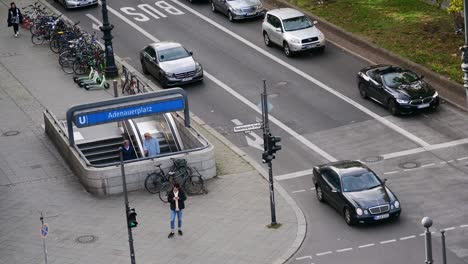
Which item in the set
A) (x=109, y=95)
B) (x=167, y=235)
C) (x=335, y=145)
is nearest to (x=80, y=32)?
(x=109, y=95)

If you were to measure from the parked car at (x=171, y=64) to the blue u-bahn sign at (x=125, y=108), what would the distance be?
914 centimetres

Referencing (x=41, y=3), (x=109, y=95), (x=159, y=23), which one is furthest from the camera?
(x=41, y=3)

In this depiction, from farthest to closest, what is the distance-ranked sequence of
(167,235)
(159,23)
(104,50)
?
1. (159,23)
2. (104,50)
3. (167,235)

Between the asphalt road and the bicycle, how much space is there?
11.7 feet

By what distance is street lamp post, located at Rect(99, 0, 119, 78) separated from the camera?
51969 millimetres

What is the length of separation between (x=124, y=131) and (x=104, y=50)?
36.5 ft

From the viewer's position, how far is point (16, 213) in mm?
38438

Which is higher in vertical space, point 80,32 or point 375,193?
point 375,193

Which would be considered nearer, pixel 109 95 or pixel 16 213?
pixel 16 213

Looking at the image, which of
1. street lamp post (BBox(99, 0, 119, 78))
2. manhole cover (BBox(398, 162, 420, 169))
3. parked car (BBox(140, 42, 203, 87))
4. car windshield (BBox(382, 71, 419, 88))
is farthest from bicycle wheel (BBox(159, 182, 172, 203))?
street lamp post (BBox(99, 0, 119, 78))

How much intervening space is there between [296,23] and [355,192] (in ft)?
63.0

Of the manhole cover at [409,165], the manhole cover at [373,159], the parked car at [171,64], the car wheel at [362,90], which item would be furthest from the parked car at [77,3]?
the manhole cover at [409,165]

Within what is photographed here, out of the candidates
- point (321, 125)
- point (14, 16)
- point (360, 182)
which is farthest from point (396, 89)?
point (14, 16)

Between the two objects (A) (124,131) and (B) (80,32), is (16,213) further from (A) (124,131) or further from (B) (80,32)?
(B) (80,32)
